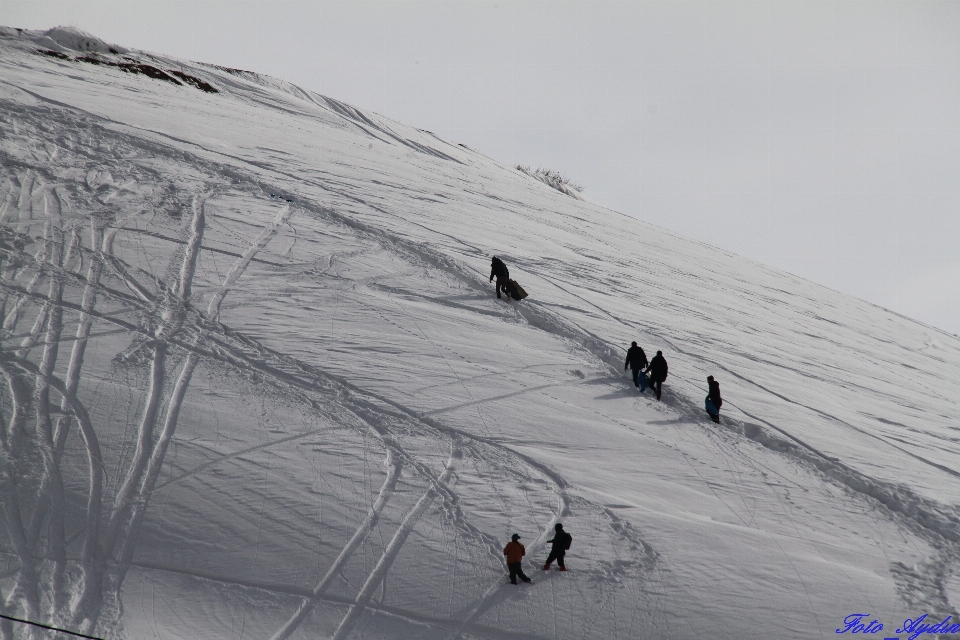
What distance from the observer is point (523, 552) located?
7430 millimetres

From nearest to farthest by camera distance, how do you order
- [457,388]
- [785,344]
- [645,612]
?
1. [645,612]
2. [457,388]
3. [785,344]

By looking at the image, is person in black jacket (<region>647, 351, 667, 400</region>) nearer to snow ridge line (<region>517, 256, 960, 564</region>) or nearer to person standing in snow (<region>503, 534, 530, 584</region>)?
snow ridge line (<region>517, 256, 960, 564</region>)

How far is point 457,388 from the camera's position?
11578 mm

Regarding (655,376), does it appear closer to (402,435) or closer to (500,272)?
(500,272)

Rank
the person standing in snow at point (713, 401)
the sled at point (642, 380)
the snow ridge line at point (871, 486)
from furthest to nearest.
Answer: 1. the sled at point (642, 380)
2. the person standing in snow at point (713, 401)
3. the snow ridge line at point (871, 486)

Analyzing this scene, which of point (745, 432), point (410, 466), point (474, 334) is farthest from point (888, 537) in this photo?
point (474, 334)

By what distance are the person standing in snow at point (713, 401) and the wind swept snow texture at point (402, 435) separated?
276 millimetres

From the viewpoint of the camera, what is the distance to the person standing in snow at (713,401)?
11.8 m

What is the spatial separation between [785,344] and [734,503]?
9808 millimetres

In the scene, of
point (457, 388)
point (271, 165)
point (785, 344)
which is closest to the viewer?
point (457, 388)

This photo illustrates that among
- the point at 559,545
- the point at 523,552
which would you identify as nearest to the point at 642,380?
the point at 559,545

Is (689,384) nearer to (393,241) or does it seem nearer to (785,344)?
(785,344)

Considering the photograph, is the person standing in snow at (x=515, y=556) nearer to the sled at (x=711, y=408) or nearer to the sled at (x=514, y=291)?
the sled at (x=711, y=408)

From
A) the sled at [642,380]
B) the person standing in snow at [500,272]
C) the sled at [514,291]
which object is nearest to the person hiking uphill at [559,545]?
the sled at [642,380]
